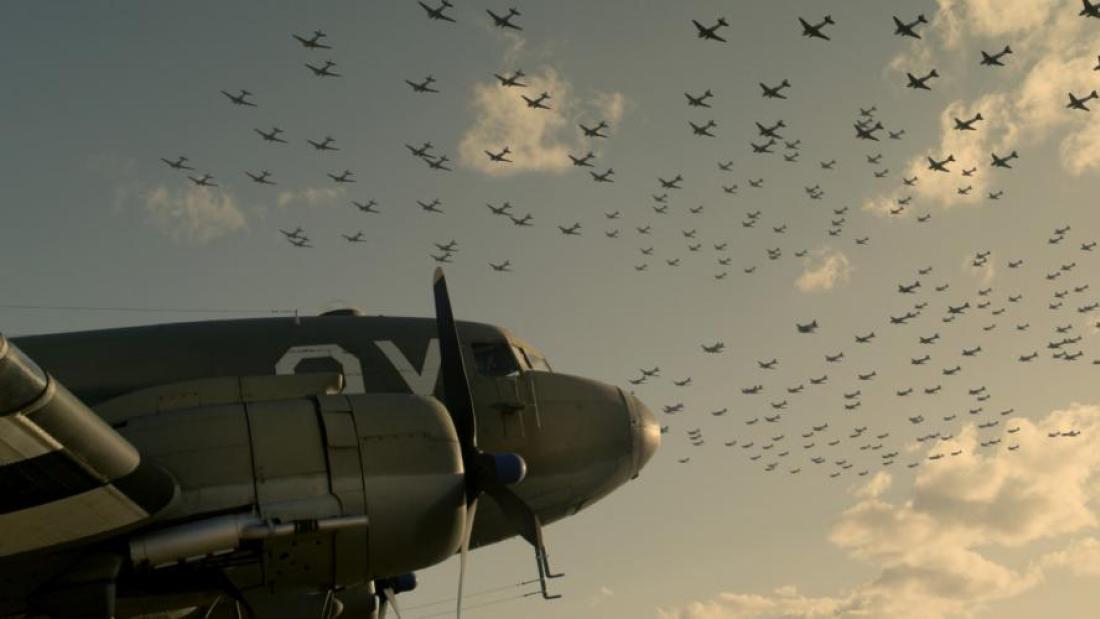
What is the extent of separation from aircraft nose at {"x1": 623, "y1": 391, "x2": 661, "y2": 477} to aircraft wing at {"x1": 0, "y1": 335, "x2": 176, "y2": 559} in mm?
9856

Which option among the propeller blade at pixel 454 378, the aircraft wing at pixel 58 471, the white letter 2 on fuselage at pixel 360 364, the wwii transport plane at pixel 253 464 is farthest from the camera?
the white letter 2 on fuselage at pixel 360 364

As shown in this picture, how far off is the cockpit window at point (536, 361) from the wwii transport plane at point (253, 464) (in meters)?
1.34

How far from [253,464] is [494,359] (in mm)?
6738

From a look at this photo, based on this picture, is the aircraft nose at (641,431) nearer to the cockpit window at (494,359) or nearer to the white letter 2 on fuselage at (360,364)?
the cockpit window at (494,359)

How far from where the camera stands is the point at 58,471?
1091cm

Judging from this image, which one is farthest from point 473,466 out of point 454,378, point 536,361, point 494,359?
point 536,361

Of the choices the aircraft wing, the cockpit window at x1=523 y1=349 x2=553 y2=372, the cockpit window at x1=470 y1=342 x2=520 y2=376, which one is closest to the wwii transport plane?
the aircraft wing

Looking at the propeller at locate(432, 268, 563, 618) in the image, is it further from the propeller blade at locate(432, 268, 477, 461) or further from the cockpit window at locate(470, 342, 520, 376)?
the cockpit window at locate(470, 342, 520, 376)

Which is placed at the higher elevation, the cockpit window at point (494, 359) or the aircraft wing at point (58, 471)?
the cockpit window at point (494, 359)

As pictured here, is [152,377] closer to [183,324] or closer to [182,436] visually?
[183,324]

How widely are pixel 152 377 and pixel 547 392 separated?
672 centimetres

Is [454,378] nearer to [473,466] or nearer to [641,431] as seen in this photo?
[473,466]

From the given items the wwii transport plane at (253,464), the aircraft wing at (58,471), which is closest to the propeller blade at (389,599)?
the wwii transport plane at (253,464)

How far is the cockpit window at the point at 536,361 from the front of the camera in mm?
20141
